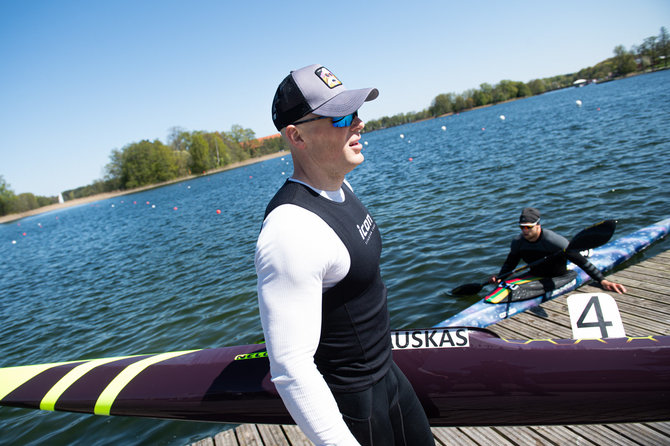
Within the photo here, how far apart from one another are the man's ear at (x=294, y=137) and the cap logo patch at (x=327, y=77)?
0.74ft

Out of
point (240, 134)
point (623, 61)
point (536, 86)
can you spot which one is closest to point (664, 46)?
point (623, 61)

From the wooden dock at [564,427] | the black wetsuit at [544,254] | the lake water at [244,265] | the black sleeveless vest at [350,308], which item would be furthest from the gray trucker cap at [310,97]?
the black wetsuit at [544,254]

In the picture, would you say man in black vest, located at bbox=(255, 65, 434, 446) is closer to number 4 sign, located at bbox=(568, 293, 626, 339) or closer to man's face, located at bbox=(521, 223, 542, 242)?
number 4 sign, located at bbox=(568, 293, 626, 339)

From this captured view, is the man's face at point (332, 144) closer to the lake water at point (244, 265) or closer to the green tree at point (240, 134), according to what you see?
the lake water at point (244, 265)

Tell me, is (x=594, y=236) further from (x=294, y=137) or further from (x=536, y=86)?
(x=536, y=86)

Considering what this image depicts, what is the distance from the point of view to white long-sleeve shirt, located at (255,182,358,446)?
114 cm

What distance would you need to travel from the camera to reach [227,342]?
23.1 ft

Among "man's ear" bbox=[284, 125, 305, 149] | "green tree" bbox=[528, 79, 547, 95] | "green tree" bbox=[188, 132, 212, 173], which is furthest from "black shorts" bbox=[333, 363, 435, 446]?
"green tree" bbox=[528, 79, 547, 95]

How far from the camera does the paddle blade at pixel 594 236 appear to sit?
227 inches

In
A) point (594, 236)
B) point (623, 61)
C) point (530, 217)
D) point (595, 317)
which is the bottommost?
point (594, 236)

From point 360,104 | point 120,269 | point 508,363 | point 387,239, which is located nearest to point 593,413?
point 508,363

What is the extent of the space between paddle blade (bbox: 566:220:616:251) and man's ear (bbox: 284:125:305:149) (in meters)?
5.79

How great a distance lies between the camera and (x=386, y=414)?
1.62m

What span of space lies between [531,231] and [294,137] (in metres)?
5.51
